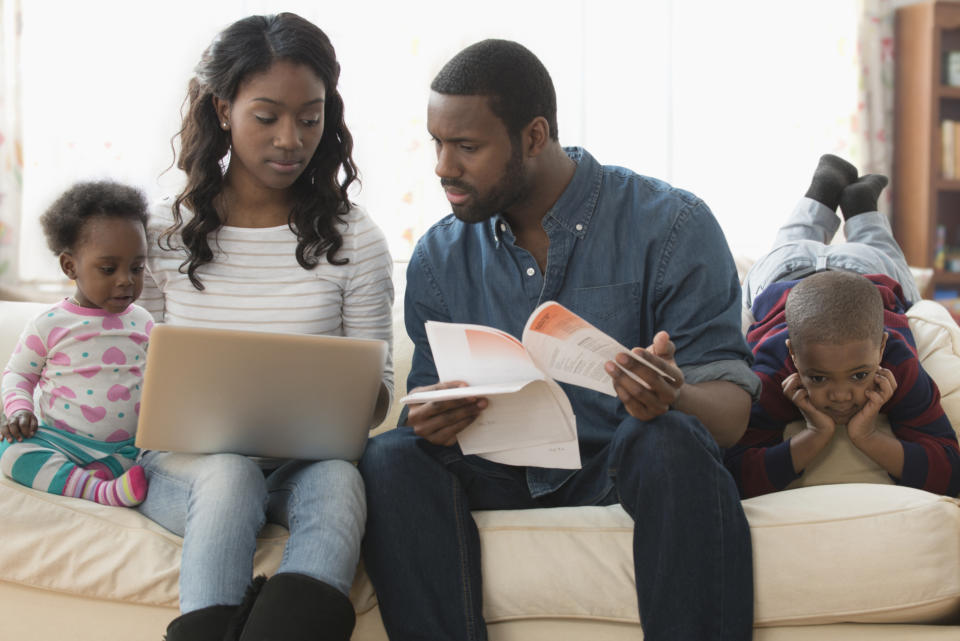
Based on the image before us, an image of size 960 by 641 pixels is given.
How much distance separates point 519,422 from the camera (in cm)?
132

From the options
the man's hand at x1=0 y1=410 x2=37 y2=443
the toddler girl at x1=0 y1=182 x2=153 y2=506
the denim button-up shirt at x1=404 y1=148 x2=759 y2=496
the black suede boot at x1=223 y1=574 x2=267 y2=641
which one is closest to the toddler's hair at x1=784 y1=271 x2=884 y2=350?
the denim button-up shirt at x1=404 y1=148 x2=759 y2=496

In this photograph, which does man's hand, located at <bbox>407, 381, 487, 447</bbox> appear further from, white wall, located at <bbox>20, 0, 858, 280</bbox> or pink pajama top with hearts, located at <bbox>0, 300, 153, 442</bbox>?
white wall, located at <bbox>20, 0, 858, 280</bbox>

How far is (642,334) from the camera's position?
1.50 meters

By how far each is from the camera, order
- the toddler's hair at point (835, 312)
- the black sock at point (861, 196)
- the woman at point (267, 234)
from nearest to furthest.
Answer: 1. the woman at point (267, 234)
2. the toddler's hair at point (835, 312)
3. the black sock at point (861, 196)

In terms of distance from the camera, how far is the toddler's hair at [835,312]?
1511mm

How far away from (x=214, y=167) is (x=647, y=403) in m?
0.91

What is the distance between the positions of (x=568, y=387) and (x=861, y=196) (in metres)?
1.20

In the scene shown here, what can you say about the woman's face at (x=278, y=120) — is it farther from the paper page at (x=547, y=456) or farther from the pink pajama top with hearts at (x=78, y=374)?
the paper page at (x=547, y=456)

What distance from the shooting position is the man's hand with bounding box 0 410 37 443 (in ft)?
4.66

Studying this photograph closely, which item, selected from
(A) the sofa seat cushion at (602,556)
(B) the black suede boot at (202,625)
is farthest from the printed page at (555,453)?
(B) the black suede boot at (202,625)

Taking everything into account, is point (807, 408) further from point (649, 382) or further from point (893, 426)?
point (649, 382)

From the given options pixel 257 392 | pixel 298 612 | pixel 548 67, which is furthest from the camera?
pixel 548 67

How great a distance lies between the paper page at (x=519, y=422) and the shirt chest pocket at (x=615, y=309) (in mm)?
249

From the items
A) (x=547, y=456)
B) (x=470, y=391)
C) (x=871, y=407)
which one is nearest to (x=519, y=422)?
(x=547, y=456)
